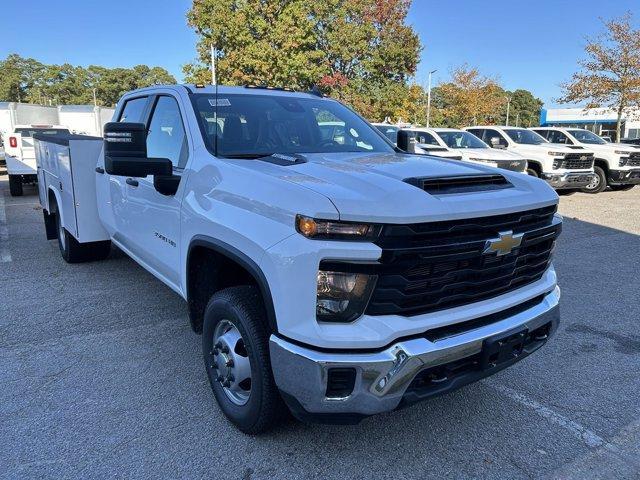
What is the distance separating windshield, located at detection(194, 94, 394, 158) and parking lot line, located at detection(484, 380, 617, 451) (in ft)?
6.20

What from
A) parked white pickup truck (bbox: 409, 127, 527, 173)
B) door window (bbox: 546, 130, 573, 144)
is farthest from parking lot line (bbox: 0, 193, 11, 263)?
door window (bbox: 546, 130, 573, 144)

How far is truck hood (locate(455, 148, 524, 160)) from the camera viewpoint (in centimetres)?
1224

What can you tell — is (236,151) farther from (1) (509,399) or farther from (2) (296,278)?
(1) (509,399)

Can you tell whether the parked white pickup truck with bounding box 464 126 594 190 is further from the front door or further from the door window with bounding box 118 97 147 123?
the front door

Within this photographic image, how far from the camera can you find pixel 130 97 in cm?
472

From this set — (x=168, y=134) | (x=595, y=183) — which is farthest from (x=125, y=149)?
(x=595, y=183)

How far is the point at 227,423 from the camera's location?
2.94 metres

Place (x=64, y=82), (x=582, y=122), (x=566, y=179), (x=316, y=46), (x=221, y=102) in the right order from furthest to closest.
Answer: (x=64, y=82), (x=582, y=122), (x=316, y=46), (x=566, y=179), (x=221, y=102)

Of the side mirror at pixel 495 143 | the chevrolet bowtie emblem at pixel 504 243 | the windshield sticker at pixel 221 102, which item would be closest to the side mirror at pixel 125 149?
the windshield sticker at pixel 221 102

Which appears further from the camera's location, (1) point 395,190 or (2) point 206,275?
(2) point 206,275

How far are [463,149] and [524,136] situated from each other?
2644 millimetres

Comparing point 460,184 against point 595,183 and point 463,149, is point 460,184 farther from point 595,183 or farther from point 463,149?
point 595,183

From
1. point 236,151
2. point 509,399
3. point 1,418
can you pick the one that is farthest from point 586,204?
point 1,418

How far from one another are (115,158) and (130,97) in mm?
2099
